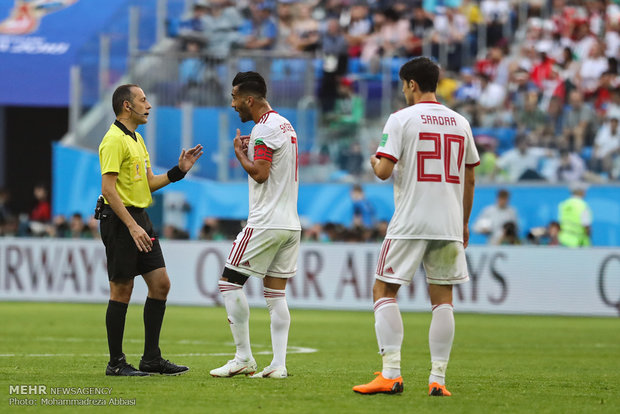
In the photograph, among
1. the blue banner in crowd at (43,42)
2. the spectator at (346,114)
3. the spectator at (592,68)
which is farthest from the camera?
the blue banner in crowd at (43,42)

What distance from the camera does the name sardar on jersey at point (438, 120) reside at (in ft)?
25.5

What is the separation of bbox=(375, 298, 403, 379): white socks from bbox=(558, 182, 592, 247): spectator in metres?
13.5

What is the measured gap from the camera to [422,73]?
25.6ft

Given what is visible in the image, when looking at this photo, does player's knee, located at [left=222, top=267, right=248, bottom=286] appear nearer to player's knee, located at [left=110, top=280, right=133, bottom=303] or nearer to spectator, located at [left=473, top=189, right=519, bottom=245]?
player's knee, located at [left=110, top=280, right=133, bottom=303]

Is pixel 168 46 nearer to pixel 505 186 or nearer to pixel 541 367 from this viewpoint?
pixel 505 186

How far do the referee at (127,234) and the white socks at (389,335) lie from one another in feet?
6.52

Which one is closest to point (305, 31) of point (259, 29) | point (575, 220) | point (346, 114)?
point (259, 29)

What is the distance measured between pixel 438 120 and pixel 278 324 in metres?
2.13

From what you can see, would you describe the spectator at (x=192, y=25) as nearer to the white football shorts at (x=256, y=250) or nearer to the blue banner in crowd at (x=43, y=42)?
the blue banner in crowd at (x=43, y=42)

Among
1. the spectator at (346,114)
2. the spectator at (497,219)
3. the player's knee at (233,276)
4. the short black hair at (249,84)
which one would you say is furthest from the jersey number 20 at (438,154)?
the spectator at (346,114)

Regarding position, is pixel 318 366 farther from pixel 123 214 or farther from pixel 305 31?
pixel 305 31

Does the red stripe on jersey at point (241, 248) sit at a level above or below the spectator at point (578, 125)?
below

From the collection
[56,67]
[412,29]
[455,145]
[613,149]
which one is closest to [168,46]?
[56,67]

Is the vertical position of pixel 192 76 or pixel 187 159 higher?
pixel 192 76
